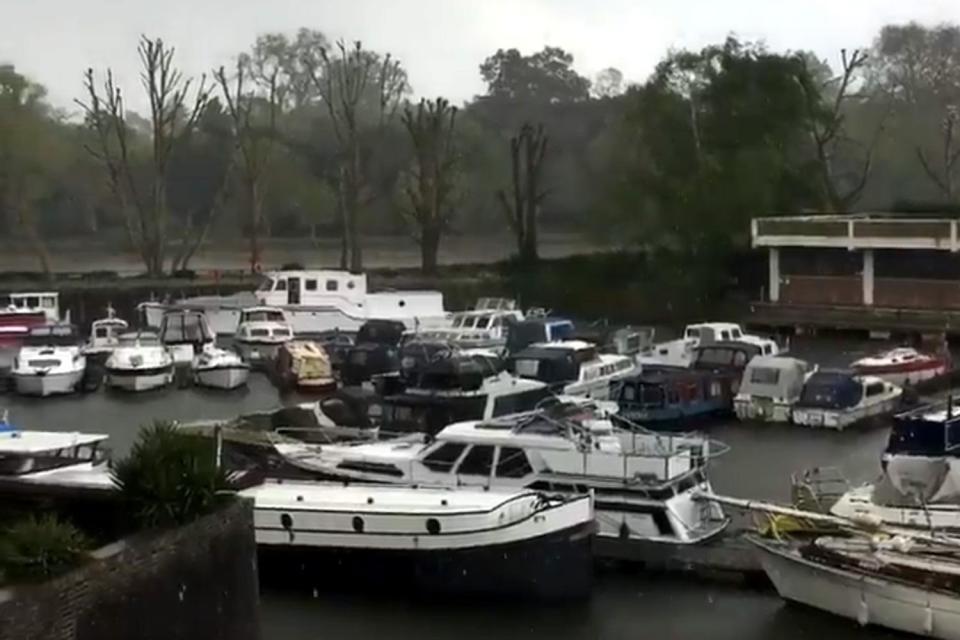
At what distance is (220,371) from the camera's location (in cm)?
3028

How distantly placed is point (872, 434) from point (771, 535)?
9.95m

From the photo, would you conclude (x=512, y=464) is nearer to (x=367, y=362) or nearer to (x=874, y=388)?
(x=874, y=388)

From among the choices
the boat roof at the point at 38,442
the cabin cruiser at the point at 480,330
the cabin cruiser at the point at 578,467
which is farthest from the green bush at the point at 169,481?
the cabin cruiser at the point at 480,330

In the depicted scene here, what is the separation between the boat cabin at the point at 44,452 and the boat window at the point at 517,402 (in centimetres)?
582

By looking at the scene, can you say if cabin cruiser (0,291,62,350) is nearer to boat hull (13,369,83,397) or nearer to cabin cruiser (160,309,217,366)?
cabin cruiser (160,309,217,366)

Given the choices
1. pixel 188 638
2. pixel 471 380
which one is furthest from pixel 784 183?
pixel 188 638

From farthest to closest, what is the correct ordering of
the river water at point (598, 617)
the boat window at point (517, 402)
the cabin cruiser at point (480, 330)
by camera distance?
the cabin cruiser at point (480, 330) < the boat window at point (517, 402) < the river water at point (598, 617)

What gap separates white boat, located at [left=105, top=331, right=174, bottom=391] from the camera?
1188 inches

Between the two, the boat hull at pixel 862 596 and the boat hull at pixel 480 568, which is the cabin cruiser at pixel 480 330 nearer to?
the boat hull at pixel 480 568

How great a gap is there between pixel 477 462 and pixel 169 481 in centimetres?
704

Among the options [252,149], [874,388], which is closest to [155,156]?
[252,149]

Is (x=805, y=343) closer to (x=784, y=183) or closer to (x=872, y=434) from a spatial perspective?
(x=784, y=183)

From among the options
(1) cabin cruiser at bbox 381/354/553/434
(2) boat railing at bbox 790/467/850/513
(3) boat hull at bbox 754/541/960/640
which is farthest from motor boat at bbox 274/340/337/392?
(3) boat hull at bbox 754/541/960/640

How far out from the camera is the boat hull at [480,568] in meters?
15.3
